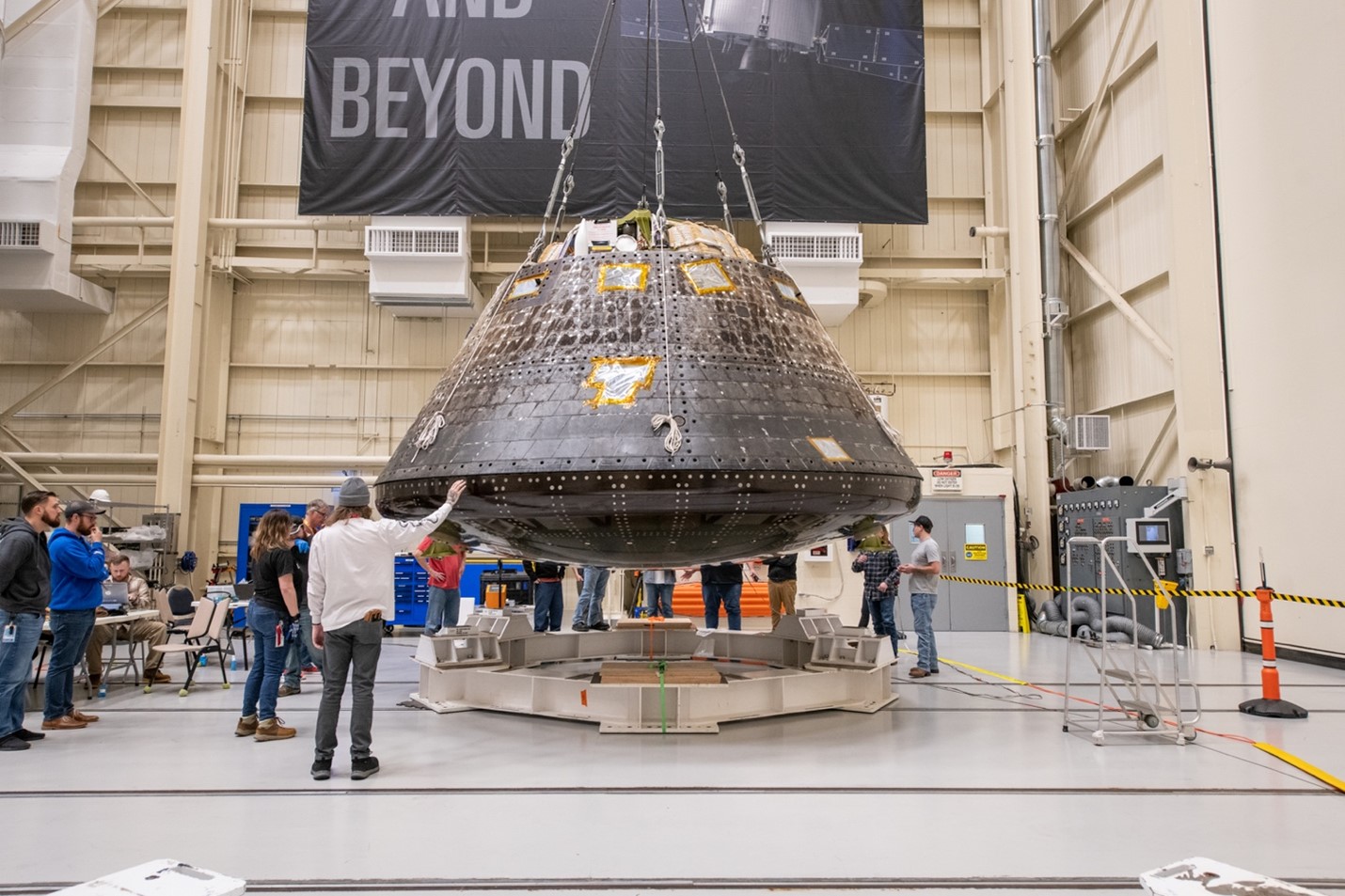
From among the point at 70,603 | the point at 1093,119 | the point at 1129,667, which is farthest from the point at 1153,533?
the point at 70,603

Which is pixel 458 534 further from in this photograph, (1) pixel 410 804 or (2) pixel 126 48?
(2) pixel 126 48

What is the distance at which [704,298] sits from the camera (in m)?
4.99

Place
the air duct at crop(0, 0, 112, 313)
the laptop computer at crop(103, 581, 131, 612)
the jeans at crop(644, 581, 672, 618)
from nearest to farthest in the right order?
1. the laptop computer at crop(103, 581, 131, 612)
2. the jeans at crop(644, 581, 672, 618)
3. the air duct at crop(0, 0, 112, 313)

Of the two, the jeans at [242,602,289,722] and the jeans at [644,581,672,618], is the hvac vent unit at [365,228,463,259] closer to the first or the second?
the jeans at [644,581,672,618]

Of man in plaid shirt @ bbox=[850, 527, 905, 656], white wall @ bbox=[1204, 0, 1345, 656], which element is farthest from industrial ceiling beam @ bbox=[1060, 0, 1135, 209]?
man in plaid shirt @ bbox=[850, 527, 905, 656]

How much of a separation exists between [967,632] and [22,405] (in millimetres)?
15996

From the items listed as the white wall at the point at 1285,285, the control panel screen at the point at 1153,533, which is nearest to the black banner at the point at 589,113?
the white wall at the point at 1285,285

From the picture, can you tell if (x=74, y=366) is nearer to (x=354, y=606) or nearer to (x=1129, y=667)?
(x=354, y=606)

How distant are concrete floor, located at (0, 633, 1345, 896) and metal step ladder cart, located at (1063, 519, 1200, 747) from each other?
22 centimetres

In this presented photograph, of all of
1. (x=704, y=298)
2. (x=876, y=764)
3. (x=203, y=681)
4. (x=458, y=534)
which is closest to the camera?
(x=876, y=764)

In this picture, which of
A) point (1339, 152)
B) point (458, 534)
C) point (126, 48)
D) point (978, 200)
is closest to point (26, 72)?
point (126, 48)

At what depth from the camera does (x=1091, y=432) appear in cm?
1320

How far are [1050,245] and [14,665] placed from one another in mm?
14278

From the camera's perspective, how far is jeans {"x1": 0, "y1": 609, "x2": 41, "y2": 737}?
5.18 m
